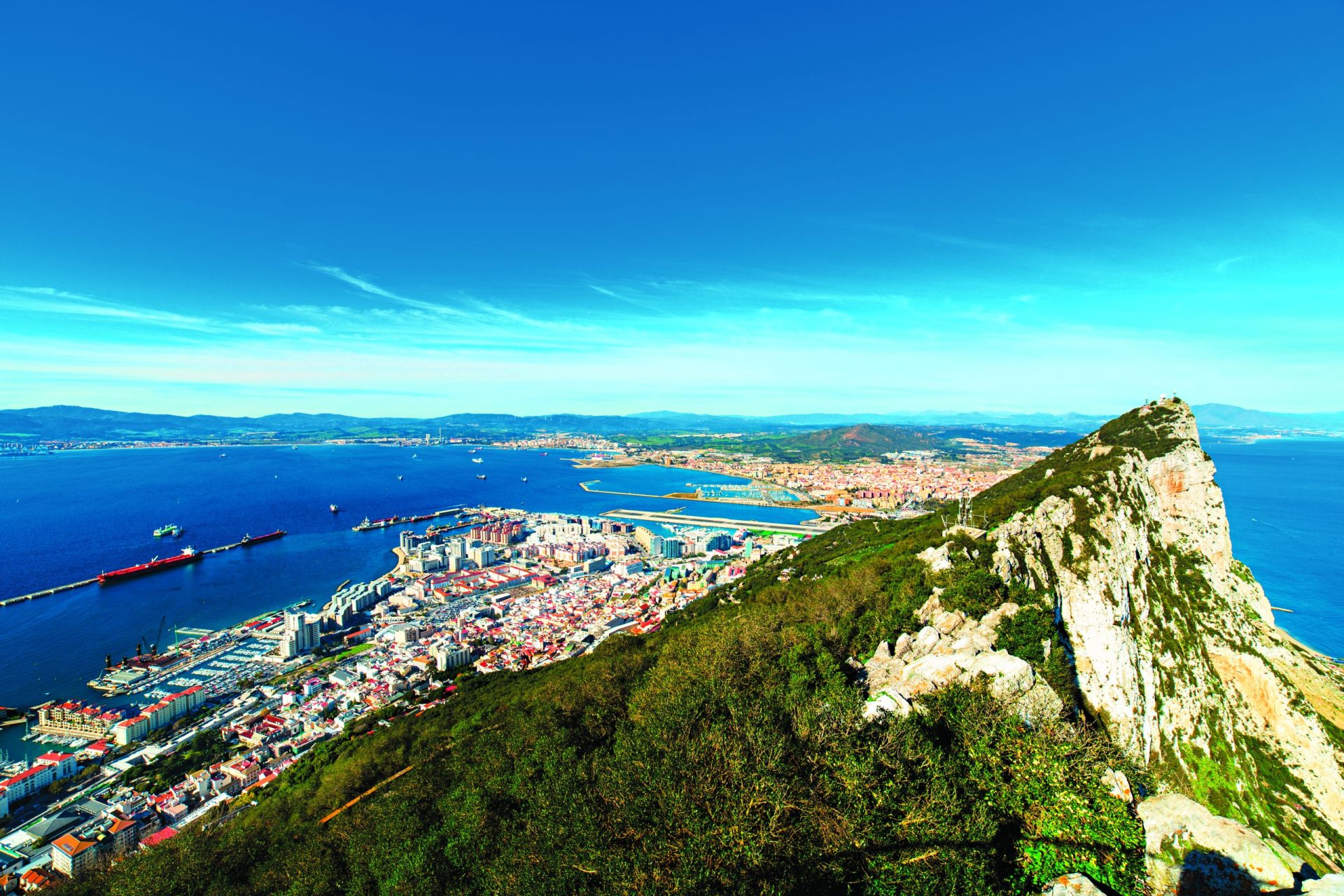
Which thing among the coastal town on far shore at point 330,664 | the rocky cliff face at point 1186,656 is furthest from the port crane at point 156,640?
the rocky cliff face at point 1186,656

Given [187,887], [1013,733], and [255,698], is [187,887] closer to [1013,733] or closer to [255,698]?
[1013,733]

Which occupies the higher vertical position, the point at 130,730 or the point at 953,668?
the point at 953,668

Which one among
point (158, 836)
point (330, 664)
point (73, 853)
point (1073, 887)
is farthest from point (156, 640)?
point (1073, 887)

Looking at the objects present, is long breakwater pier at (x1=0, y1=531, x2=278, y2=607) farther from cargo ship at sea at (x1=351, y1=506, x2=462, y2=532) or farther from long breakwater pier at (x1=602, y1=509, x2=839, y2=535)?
long breakwater pier at (x1=602, y1=509, x2=839, y2=535)

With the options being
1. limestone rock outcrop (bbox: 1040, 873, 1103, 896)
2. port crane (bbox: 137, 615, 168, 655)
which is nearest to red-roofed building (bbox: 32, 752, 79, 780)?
port crane (bbox: 137, 615, 168, 655)

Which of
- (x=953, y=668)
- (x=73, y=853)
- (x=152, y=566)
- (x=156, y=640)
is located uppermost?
(x=953, y=668)

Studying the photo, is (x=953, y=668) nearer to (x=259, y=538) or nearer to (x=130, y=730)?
(x=130, y=730)

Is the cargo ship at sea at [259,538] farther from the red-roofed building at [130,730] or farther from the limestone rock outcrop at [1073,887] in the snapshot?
the limestone rock outcrop at [1073,887]
